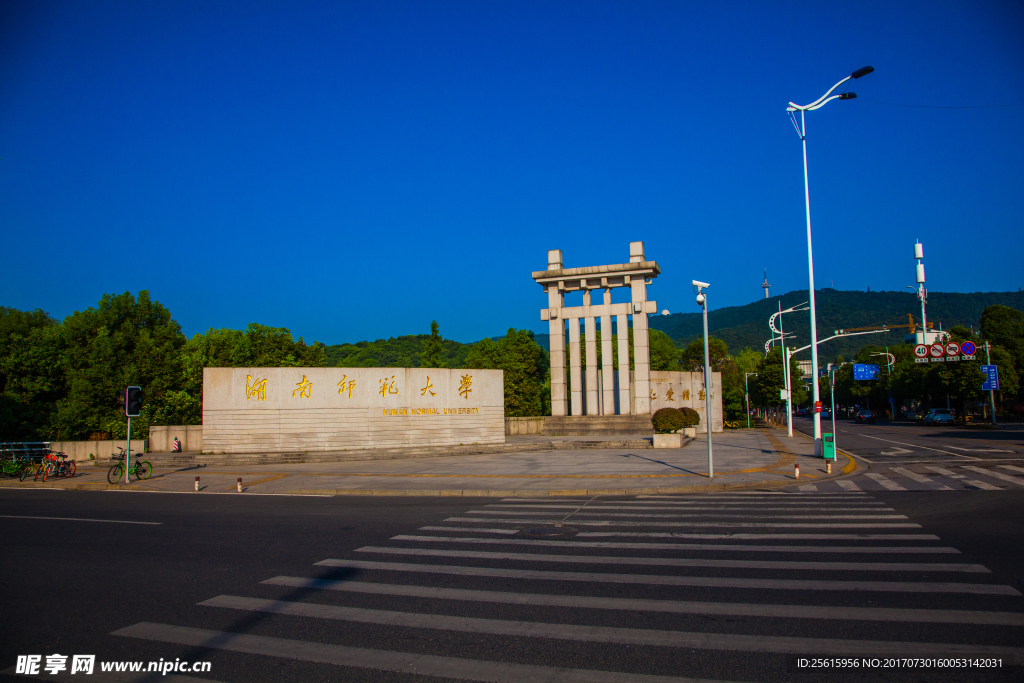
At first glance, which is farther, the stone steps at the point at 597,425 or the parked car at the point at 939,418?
the parked car at the point at 939,418

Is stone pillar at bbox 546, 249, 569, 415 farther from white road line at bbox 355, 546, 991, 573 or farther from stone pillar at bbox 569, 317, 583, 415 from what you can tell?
white road line at bbox 355, 546, 991, 573

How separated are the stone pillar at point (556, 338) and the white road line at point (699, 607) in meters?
35.5

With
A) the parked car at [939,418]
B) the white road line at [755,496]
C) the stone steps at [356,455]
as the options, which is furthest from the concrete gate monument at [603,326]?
the parked car at [939,418]

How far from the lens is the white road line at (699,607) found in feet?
19.8

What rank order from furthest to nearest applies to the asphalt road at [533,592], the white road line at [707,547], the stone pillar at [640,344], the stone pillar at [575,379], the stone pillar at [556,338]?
Result: the stone pillar at [556,338] < the stone pillar at [575,379] < the stone pillar at [640,344] < the white road line at [707,547] < the asphalt road at [533,592]

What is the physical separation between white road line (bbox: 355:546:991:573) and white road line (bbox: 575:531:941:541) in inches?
59.1

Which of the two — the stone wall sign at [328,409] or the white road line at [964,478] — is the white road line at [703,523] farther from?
the stone wall sign at [328,409]

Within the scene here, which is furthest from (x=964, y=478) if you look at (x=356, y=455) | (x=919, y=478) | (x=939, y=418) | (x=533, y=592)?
(x=939, y=418)

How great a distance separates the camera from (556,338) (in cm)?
4325

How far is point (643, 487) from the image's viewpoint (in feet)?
53.2

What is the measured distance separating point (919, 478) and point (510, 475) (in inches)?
482

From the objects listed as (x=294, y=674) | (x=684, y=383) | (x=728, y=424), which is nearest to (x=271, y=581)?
(x=294, y=674)

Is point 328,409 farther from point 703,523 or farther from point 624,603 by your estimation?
point 624,603

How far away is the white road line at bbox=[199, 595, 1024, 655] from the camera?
541cm
